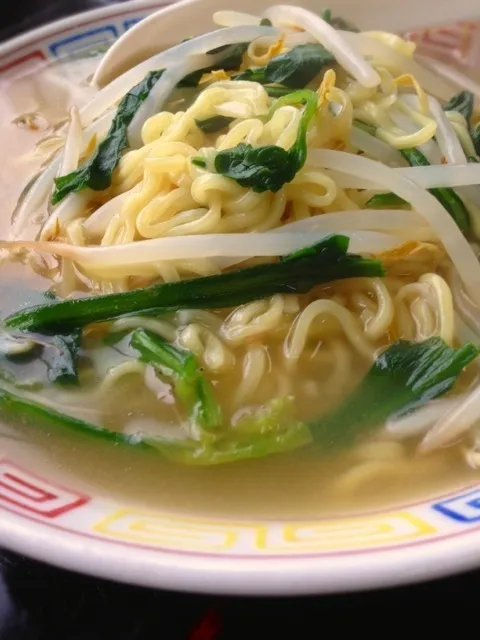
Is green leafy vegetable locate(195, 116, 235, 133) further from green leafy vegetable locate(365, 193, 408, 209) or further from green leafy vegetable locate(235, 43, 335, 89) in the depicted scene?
green leafy vegetable locate(365, 193, 408, 209)

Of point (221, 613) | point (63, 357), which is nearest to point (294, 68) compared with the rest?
point (63, 357)

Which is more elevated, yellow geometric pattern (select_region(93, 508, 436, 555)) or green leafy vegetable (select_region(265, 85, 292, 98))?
green leafy vegetable (select_region(265, 85, 292, 98))

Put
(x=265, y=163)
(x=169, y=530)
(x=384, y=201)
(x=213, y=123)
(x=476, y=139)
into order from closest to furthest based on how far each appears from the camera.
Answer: (x=169, y=530) → (x=265, y=163) → (x=384, y=201) → (x=213, y=123) → (x=476, y=139)

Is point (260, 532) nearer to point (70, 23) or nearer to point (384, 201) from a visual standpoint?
point (384, 201)

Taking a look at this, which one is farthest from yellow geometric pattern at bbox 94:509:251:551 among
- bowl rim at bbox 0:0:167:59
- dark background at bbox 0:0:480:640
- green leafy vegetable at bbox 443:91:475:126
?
bowl rim at bbox 0:0:167:59

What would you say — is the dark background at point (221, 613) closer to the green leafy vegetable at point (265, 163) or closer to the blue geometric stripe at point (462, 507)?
the blue geometric stripe at point (462, 507)

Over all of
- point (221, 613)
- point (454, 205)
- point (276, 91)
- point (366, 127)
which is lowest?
point (221, 613)
